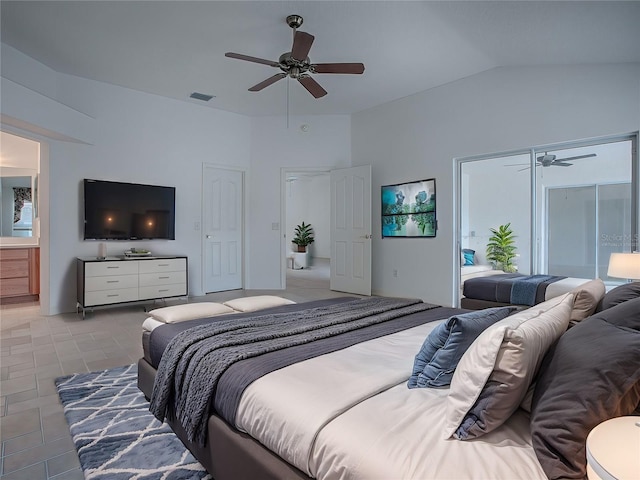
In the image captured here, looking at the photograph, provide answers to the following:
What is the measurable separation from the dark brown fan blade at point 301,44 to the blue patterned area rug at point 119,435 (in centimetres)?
290

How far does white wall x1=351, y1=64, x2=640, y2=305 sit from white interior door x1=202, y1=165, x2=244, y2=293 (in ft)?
7.41

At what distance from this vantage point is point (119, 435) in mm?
1921

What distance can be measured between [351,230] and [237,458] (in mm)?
5087

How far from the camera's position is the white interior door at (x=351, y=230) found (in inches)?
235

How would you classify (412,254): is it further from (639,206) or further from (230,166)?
(230,166)


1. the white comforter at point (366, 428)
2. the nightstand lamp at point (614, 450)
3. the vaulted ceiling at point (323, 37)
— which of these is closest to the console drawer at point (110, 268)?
the vaulted ceiling at point (323, 37)

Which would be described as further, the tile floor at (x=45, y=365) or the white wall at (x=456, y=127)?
the white wall at (x=456, y=127)

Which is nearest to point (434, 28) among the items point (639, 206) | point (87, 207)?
point (639, 206)

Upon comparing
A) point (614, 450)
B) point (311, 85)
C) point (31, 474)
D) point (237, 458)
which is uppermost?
point (311, 85)

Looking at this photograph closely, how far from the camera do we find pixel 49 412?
219cm

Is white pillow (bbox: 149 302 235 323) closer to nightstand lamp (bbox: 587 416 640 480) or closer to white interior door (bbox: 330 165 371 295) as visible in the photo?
nightstand lamp (bbox: 587 416 640 480)

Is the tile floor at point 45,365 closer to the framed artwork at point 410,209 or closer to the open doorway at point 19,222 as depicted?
the open doorway at point 19,222

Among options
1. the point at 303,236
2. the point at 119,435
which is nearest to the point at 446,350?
the point at 119,435

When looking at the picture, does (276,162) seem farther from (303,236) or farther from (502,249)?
(303,236)
